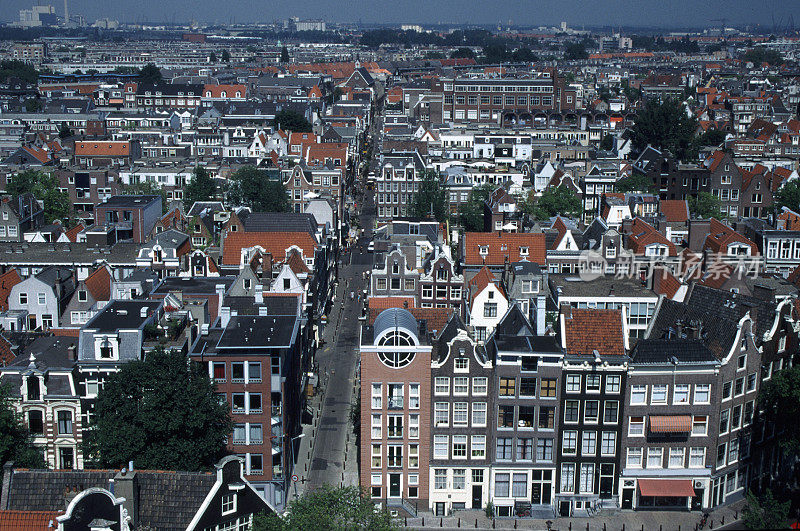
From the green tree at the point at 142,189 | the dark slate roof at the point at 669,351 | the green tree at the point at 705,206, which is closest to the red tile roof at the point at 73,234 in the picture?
the green tree at the point at 142,189

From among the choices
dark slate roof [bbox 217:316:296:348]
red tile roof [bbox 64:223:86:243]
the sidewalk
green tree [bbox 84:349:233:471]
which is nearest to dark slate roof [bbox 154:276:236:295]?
dark slate roof [bbox 217:316:296:348]

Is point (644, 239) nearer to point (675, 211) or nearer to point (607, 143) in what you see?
point (675, 211)

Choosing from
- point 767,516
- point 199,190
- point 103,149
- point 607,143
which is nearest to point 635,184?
point 607,143

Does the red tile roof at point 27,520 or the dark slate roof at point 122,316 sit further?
the dark slate roof at point 122,316

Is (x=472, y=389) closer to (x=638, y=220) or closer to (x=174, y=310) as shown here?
(x=174, y=310)

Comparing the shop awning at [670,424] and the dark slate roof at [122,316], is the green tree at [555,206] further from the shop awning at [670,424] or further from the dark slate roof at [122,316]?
the dark slate roof at [122,316]

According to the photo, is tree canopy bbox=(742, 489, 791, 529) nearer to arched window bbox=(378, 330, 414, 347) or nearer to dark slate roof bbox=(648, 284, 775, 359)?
dark slate roof bbox=(648, 284, 775, 359)

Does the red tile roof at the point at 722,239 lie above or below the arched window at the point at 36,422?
above
